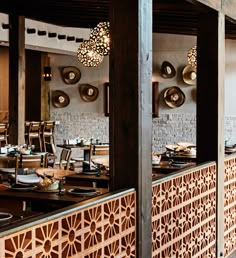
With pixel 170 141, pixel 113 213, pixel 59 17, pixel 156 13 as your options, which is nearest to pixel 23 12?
pixel 59 17

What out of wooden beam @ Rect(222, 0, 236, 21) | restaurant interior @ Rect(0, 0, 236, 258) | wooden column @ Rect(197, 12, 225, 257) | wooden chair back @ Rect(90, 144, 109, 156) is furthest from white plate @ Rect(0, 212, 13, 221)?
wooden chair back @ Rect(90, 144, 109, 156)

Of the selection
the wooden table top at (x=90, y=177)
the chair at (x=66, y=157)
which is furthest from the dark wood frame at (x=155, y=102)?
the wooden table top at (x=90, y=177)

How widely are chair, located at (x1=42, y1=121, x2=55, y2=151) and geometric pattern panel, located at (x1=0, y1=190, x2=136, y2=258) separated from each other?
10094mm

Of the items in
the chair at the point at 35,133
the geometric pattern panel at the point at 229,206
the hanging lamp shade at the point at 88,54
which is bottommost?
the geometric pattern panel at the point at 229,206

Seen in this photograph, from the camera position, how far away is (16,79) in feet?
32.7

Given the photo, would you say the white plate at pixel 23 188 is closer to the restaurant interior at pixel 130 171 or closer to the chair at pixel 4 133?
the restaurant interior at pixel 130 171

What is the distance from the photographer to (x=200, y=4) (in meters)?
5.12

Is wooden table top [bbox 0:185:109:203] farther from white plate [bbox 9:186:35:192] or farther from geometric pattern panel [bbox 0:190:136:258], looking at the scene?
geometric pattern panel [bbox 0:190:136:258]

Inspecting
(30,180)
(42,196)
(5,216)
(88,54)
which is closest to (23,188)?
(42,196)

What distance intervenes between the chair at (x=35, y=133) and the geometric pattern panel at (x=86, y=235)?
9.52 m

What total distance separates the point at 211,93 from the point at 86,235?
116 inches

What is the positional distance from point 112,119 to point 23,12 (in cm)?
678

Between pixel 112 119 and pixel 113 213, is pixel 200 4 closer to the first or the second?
pixel 112 119

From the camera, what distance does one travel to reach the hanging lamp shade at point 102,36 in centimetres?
800
